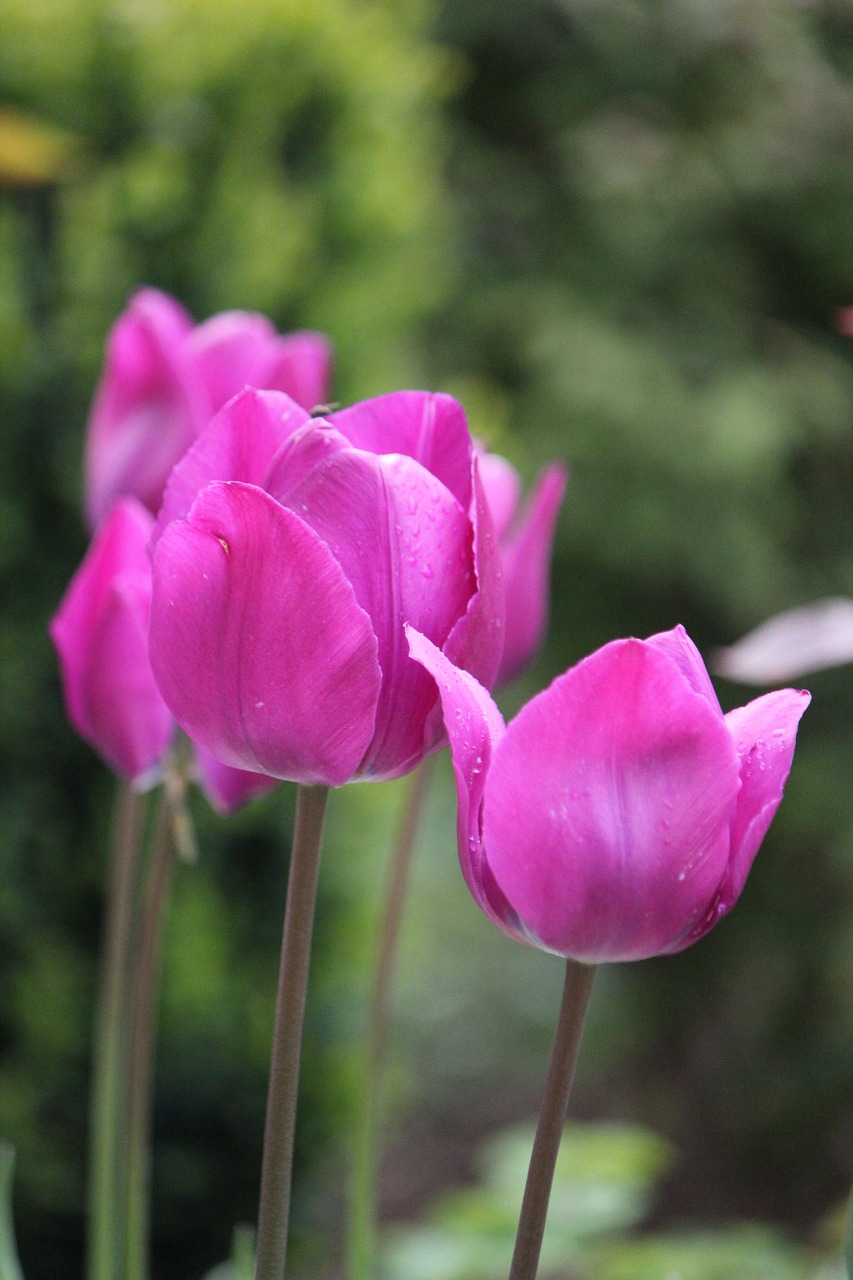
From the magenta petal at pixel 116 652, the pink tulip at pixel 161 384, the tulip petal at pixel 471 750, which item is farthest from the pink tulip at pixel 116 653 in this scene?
the tulip petal at pixel 471 750

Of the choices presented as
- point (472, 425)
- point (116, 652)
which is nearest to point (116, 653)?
point (116, 652)

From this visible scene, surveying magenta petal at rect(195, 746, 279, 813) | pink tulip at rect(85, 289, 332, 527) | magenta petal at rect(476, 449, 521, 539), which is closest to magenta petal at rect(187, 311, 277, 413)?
pink tulip at rect(85, 289, 332, 527)

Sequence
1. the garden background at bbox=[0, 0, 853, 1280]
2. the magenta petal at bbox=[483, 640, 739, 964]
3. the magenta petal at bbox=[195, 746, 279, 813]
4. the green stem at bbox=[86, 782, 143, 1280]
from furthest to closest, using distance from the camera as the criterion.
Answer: the garden background at bbox=[0, 0, 853, 1280] < the green stem at bbox=[86, 782, 143, 1280] < the magenta petal at bbox=[195, 746, 279, 813] < the magenta petal at bbox=[483, 640, 739, 964]

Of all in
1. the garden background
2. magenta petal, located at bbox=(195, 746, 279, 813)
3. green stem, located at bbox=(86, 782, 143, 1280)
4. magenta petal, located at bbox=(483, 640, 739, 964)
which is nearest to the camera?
magenta petal, located at bbox=(483, 640, 739, 964)

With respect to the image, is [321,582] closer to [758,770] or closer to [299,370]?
[758,770]

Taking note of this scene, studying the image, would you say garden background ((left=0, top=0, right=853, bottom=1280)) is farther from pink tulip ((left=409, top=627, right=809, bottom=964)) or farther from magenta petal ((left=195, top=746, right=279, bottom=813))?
pink tulip ((left=409, top=627, right=809, bottom=964))

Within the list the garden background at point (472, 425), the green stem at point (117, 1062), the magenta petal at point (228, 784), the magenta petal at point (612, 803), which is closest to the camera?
the magenta petal at point (612, 803)

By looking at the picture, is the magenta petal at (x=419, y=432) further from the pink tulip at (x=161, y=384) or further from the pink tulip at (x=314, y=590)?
the pink tulip at (x=161, y=384)
